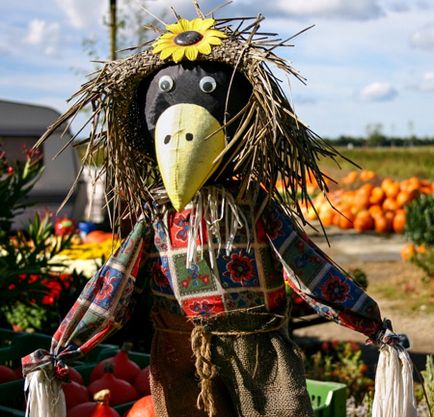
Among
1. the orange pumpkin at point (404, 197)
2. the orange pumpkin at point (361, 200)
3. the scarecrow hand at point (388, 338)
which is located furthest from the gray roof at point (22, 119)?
the scarecrow hand at point (388, 338)

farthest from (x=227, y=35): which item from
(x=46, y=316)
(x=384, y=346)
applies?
(x=46, y=316)

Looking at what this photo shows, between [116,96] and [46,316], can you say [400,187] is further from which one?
[116,96]

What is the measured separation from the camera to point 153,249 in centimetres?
297

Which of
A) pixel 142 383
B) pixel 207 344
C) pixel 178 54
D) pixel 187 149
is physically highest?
pixel 178 54

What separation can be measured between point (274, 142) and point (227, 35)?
18.2 inches

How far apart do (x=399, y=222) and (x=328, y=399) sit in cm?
996

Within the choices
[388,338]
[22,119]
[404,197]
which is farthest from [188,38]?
[404,197]

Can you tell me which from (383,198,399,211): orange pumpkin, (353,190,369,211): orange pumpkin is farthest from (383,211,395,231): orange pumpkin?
(353,190,369,211): orange pumpkin

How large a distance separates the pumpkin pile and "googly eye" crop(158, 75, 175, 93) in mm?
10434

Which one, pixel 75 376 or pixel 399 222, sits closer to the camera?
pixel 75 376

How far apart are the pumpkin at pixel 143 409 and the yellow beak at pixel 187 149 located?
0.78 meters

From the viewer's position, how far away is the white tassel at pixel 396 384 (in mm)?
2779

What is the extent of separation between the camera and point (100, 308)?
2854 millimetres

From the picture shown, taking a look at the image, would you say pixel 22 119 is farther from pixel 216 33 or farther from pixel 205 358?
pixel 205 358
